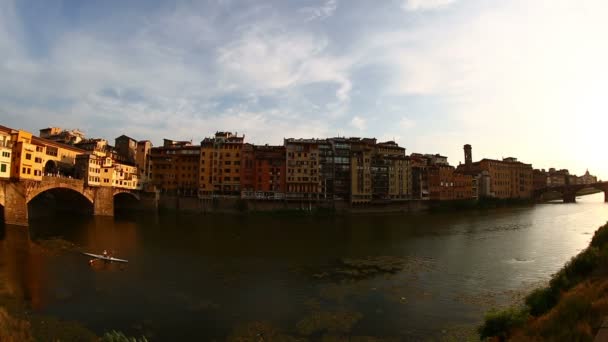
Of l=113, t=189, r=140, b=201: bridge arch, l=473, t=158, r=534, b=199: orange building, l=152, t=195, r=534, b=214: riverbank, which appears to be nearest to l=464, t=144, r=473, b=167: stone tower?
l=473, t=158, r=534, b=199: orange building

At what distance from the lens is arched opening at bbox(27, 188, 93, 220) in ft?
209

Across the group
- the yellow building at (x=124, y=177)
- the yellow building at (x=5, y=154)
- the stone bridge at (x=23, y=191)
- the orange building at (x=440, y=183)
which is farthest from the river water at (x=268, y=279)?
the orange building at (x=440, y=183)

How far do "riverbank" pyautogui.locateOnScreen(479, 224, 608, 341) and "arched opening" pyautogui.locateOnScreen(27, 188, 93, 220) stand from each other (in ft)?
230

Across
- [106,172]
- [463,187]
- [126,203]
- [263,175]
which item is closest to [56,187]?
[106,172]

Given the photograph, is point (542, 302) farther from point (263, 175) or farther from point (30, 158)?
point (263, 175)

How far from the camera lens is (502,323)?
503 inches

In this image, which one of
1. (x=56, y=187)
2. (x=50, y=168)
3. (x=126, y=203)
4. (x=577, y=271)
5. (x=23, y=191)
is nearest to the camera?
(x=577, y=271)

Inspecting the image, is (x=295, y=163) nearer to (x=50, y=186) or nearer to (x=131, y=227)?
(x=131, y=227)

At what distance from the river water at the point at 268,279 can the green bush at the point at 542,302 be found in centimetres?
352

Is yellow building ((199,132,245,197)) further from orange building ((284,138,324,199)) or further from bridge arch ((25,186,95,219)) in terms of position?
bridge arch ((25,186,95,219))

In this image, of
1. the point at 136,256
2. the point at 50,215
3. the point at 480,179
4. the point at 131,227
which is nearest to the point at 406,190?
the point at 480,179

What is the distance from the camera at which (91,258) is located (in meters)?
32.8

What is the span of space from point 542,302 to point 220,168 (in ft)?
254

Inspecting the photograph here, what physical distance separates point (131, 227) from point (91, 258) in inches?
934
